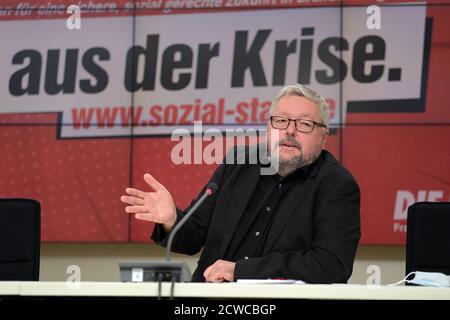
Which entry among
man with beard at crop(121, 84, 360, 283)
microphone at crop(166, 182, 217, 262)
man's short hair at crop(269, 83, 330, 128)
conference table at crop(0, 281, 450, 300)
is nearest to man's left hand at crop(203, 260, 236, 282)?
man with beard at crop(121, 84, 360, 283)

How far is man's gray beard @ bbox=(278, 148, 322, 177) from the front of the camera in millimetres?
3304

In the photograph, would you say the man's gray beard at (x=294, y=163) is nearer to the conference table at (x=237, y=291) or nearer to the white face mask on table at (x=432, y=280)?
the white face mask on table at (x=432, y=280)

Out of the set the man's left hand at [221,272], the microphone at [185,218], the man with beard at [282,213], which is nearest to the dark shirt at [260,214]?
the man with beard at [282,213]

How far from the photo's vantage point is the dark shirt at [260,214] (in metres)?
3.19

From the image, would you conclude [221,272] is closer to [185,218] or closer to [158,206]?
[158,206]

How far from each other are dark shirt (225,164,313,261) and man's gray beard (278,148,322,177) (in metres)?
0.02

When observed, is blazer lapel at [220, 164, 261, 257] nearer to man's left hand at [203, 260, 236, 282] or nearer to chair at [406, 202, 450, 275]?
man's left hand at [203, 260, 236, 282]

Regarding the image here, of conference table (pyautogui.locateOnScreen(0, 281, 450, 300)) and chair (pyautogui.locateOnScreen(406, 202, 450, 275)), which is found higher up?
chair (pyautogui.locateOnScreen(406, 202, 450, 275))

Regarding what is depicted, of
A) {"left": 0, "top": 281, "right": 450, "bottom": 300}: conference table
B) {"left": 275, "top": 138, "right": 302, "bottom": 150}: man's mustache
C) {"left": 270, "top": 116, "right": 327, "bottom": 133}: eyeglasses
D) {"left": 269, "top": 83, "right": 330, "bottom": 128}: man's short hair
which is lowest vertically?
{"left": 0, "top": 281, "right": 450, "bottom": 300}: conference table

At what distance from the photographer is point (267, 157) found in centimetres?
338

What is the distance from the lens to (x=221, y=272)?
2889 mm

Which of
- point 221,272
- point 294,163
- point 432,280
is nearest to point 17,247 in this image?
point 221,272
